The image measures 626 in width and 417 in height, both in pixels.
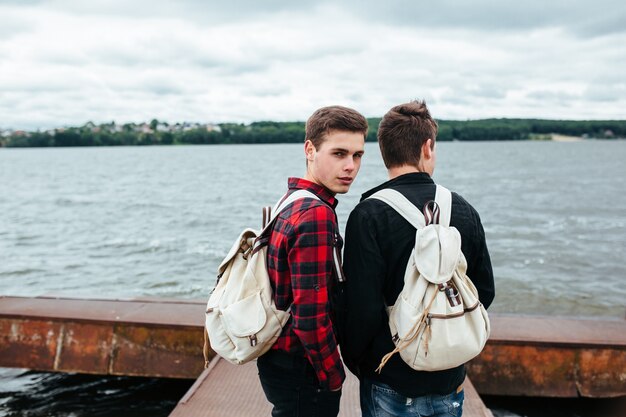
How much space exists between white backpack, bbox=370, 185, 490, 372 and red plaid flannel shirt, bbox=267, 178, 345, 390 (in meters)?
0.26

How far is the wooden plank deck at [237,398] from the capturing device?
4277 millimetres

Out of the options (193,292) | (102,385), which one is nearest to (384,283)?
(102,385)

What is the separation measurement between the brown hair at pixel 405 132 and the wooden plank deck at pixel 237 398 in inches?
95.2

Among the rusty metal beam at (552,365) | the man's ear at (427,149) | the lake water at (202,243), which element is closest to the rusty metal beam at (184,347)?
the rusty metal beam at (552,365)

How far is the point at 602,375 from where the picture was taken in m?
5.46

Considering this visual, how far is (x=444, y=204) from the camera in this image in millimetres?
2416

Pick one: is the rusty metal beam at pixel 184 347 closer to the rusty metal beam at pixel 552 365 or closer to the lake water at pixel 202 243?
the rusty metal beam at pixel 552 365

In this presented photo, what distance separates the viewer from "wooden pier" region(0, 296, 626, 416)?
215 inches

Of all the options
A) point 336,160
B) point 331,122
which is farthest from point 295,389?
point 331,122

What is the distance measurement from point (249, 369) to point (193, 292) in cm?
780

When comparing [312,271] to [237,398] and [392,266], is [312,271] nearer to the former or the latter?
[392,266]

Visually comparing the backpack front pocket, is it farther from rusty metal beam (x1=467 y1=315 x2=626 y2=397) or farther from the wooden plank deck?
rusty metal beam (x1=467 y1=315 x2=626 y2=397)

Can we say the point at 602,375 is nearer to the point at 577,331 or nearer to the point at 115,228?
the point at 577,331

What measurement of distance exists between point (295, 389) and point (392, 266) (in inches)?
26.0
